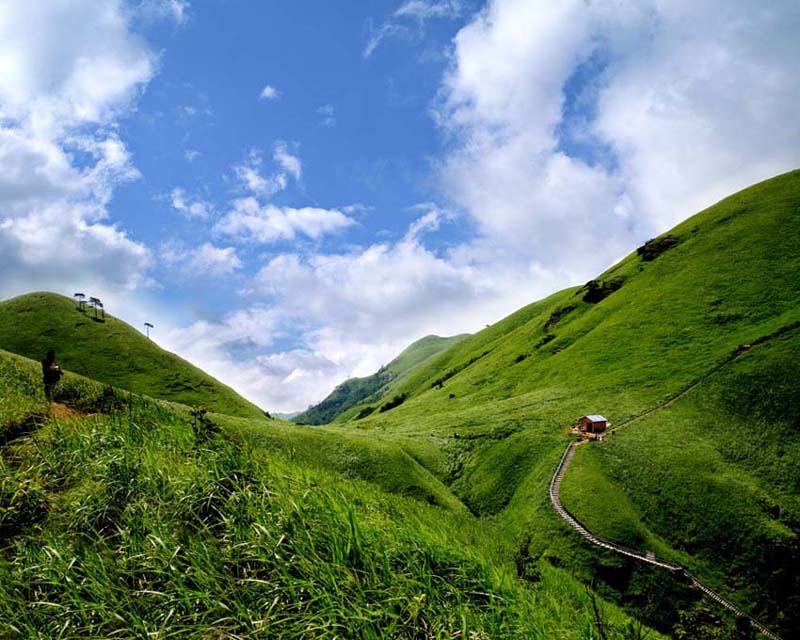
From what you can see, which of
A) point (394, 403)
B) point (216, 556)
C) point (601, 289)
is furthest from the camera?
point (394, 403)

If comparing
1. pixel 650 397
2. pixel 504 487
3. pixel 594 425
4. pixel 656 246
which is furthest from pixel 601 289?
pixel 504 487

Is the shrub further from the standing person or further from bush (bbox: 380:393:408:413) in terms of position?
the standing person

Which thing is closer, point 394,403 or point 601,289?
point 601,289

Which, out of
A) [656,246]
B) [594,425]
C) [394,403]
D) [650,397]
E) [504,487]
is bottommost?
A: [504,487]

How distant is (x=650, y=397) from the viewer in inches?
3125

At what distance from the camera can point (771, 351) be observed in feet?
253

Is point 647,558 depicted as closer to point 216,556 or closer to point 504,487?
point 504,487

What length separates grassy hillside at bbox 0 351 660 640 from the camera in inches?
233

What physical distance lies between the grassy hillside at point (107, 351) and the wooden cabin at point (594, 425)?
74926 mm

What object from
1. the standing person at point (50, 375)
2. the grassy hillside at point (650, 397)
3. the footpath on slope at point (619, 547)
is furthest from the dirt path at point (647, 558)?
the standing person at point (50, 375)

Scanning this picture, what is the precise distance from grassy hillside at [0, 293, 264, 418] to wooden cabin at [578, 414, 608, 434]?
74926 millimetres

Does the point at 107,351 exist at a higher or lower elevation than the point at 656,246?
higher

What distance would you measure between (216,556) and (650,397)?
88.2 metres

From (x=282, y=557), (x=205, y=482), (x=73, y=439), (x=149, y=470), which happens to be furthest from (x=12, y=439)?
(x=282, y=557)
